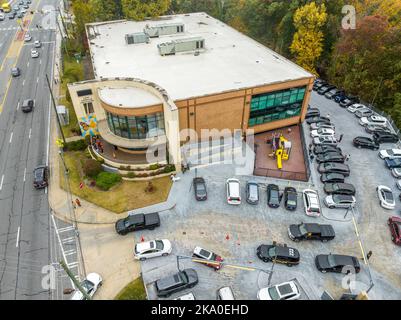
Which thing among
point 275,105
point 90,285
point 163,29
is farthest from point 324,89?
point 90,285

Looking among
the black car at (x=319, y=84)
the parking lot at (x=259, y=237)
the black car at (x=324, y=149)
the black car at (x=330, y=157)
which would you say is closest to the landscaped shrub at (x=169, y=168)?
the parking lot at (x=259, y=237)

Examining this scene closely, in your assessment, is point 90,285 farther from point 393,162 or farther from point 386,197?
point 393,162

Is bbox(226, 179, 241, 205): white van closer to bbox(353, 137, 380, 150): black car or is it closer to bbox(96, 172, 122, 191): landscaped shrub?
bbox(96, 172, 122, 191): landscaped shrub

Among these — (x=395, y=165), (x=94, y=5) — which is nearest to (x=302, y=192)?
(x=395, y=165)

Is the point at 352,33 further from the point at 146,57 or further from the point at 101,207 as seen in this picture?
the point at 101,207

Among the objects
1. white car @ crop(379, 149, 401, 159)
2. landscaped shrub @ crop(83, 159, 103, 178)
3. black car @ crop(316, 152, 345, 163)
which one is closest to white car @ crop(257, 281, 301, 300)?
black car @ crop(316, 152, 345, 163)

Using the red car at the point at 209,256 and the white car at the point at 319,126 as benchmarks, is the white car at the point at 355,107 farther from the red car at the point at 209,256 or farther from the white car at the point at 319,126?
the red car at the point at 209,256

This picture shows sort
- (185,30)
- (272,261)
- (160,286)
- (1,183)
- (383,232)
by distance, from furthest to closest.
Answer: (185,30) < (1,183) < (383,232) < (272,261) < (160,286)
